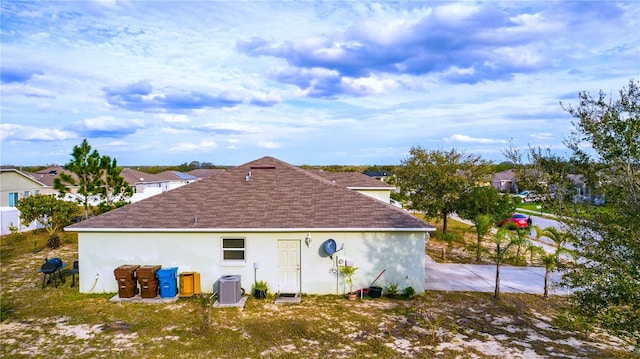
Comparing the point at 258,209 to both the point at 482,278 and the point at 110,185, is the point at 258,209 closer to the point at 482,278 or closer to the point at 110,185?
the point at 482,278

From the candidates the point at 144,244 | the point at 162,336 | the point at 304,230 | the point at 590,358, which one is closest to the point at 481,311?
the point at 590,358

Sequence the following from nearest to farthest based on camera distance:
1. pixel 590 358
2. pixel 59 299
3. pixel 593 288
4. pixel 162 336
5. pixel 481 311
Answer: pixel 593 288, pixel 590 358, pixel 162 336, pixel 481 311, pixel 59 299

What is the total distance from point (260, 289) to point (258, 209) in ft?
10.4

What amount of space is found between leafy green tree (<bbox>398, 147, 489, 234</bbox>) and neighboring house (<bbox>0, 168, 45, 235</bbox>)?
28892mm

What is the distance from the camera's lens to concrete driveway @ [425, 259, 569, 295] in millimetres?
15570

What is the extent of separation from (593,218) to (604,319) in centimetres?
172

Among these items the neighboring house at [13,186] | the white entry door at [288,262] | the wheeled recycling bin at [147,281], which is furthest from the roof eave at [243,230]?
the neighboring house at [13,186]

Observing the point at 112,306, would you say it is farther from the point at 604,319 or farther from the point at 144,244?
the point at 604,319

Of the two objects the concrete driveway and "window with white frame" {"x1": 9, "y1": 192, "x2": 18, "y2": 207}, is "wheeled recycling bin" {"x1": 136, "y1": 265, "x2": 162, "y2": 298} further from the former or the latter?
"window with white frame" {"x1": 9, "y1": 192, "x2": 18, "y2": 207}

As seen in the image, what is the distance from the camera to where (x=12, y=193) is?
34.0 meters

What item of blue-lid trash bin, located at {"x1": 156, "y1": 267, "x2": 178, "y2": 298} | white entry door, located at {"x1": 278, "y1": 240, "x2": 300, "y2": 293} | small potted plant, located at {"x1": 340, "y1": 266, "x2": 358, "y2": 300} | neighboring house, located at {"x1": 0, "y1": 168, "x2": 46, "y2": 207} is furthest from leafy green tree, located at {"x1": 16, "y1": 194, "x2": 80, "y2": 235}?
small potted plant, located at {"x1": 340, "y1": 266, "x2": 358, "y2": 300}

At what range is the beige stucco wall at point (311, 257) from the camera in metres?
14.8

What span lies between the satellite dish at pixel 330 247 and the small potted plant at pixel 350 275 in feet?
2.39

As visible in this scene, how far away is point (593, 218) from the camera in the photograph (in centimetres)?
687
